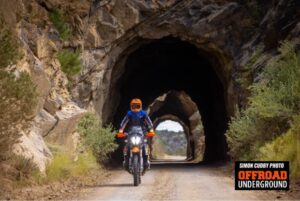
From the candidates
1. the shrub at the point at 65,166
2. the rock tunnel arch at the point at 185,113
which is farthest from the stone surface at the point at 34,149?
the rock tunnel arch at the point at 185,113

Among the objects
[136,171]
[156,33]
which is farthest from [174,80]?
[136,171]

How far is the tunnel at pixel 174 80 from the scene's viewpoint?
23.6 metres

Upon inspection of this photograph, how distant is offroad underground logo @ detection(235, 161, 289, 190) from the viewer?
23.2 ft

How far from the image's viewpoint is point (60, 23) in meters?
16.6

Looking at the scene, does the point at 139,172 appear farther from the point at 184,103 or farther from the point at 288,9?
the point at 184,103

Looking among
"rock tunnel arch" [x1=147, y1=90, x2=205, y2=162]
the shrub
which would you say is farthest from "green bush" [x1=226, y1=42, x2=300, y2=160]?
"rock tunnel arch" [x1=147, y1=90, x2=205, y2=162]

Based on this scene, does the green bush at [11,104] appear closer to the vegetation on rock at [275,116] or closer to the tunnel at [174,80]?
the vegetation on rock at [275,116]

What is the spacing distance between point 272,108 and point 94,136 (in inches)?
267

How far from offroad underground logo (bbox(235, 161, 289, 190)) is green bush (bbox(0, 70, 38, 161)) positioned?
4.34 metres

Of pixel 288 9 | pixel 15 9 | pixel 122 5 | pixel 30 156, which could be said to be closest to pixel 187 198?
pixel 30 156

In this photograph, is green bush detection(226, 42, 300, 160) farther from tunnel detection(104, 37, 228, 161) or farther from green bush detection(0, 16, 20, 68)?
tunnel detection(104, 37, 228, 161)

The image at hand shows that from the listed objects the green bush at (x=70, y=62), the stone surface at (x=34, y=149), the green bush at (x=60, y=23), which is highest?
the green bush at (x=60, y=23)

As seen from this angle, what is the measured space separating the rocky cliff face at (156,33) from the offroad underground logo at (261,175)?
8792mm

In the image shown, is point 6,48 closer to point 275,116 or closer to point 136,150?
point 136,150
